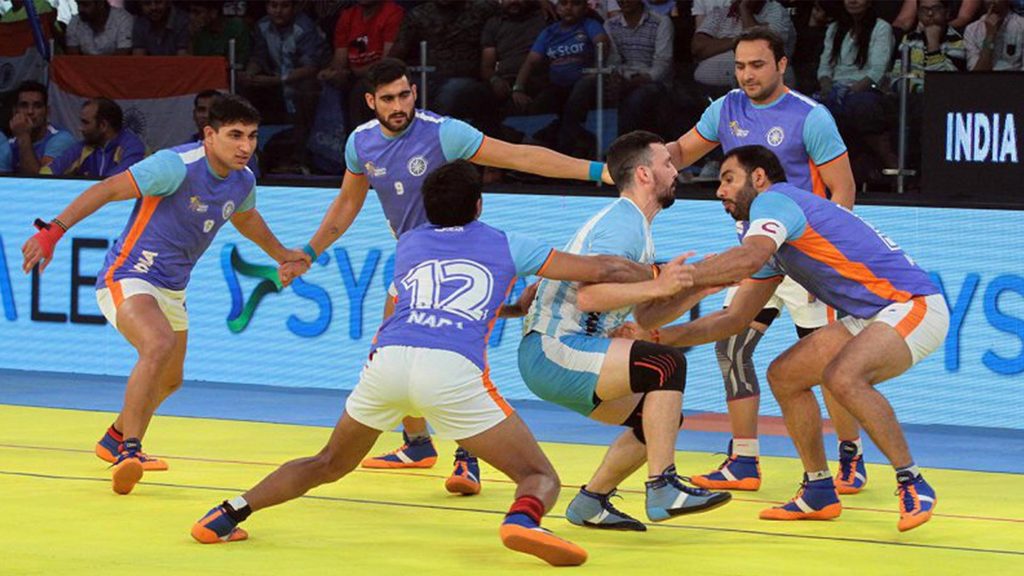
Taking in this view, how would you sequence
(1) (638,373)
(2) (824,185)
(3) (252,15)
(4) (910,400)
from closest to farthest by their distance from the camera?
1. (1) (638,373)
2. (2) (824,185)
3. (4) (910,400)
4. (3) (252,15)

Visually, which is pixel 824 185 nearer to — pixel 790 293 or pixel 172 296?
pixel 790 293

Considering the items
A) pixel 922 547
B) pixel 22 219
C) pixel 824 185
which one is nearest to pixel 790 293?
pixel 824 185

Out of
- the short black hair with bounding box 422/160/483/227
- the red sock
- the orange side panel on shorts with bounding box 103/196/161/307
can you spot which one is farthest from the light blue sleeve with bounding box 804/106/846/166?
the orange side panel on shorts with bounding box 103/196/161/307

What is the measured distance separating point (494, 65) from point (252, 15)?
3.00 meters

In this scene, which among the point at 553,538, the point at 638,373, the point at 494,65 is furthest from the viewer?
the point at 494,65

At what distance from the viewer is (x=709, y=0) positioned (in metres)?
14.6

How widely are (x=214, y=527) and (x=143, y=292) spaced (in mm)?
2538

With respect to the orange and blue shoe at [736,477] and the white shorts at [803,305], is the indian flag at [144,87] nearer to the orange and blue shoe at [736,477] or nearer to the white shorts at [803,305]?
the white shorts at [803,305]

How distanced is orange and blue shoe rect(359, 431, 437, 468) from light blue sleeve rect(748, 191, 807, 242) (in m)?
2.93

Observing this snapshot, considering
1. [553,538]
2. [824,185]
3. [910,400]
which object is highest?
[824,185]

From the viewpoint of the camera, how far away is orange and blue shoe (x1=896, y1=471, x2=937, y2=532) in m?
8.66

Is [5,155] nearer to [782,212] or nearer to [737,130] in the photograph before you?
[737,130]

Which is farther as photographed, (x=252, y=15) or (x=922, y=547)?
(x=252, y=15)

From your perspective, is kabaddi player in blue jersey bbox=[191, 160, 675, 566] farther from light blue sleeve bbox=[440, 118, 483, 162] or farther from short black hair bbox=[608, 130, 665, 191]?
light blue sleeve bbox=[440, 118, 483, 162]
